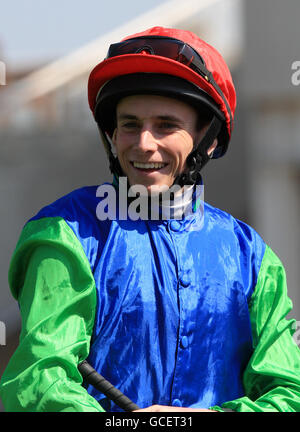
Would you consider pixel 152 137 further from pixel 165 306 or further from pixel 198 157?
pixel 165 306

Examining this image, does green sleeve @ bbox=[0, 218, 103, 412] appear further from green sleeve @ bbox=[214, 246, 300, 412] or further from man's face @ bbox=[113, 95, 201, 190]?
green sleeve @ bbox=[214, 246, 300, 412]

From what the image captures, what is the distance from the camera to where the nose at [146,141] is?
245cm

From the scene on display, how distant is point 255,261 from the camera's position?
8.59 ft

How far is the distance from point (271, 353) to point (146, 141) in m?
0.80

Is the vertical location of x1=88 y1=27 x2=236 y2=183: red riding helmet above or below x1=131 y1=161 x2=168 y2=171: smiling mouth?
above

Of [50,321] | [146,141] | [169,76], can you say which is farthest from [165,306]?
[169,76]

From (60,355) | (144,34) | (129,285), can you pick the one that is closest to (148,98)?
(144,34)

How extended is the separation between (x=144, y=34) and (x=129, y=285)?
33.9 inches

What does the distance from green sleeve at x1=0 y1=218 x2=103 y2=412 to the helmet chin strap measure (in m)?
0.45

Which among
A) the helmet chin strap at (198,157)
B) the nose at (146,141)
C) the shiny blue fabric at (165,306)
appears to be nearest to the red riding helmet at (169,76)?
the helmet chin strap at (198,157)

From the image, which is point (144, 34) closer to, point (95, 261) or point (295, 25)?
point (95, 261)

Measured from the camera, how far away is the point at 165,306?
239 centimetres

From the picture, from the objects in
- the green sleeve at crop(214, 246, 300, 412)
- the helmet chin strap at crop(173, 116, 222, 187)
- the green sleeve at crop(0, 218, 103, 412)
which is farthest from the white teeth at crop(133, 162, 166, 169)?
the green sleeve at crop(214, 246, 300, 412)

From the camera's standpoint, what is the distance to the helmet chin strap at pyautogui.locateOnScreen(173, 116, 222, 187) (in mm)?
2590
